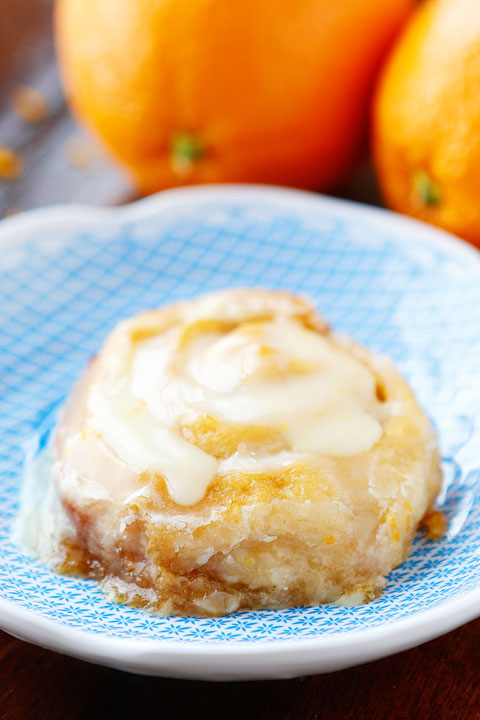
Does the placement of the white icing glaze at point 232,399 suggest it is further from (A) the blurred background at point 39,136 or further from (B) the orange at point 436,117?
(A) the blurred background at point 39,136

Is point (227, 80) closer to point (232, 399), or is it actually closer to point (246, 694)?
point (232, 399)

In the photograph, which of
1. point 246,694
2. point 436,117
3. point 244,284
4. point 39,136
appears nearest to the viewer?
point 246,694

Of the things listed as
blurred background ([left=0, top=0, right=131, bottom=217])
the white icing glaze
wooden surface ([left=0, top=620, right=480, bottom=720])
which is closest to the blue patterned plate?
wooden surface ([left=0, top=620, right=480, bottom=720])

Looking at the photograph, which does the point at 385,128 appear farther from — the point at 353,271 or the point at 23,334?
the point at 23,334

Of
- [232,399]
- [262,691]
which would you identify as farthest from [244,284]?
[262,691]

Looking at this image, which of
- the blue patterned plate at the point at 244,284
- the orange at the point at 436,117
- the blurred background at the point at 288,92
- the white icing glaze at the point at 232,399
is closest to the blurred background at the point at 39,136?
the blurred background at the point at 288,92
